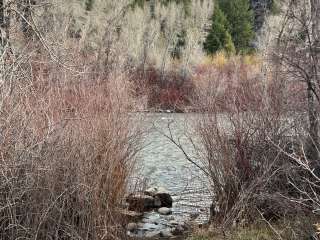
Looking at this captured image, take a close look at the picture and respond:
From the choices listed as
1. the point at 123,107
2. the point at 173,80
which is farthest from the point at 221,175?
the point at 173,80

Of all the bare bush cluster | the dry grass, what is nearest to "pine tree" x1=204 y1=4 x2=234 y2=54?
the bare bush cluster

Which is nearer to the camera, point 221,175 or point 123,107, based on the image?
point 123,107

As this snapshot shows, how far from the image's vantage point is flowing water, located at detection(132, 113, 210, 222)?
9312mm

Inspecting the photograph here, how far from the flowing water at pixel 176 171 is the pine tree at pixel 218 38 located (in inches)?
1398

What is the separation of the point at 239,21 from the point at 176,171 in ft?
156

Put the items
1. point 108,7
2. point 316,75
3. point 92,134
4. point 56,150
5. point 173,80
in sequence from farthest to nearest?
point 173,80
point 108,7
point 316,75
point 92,134
point 56,150

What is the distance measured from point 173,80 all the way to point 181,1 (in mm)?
15960

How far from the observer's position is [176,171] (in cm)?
1485

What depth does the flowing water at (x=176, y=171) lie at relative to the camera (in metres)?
9.31

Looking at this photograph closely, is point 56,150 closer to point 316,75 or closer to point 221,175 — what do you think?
point 221,175

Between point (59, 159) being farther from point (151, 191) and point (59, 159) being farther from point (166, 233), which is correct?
point (151, 191)

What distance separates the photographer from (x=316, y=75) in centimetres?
770

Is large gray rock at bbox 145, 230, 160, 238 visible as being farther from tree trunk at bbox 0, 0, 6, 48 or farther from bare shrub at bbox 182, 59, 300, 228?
tree trunk at bbox 0, 0, 6, 48

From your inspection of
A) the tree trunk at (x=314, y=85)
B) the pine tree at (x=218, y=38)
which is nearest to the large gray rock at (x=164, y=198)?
the tree trunk at (x=314, y=85)
